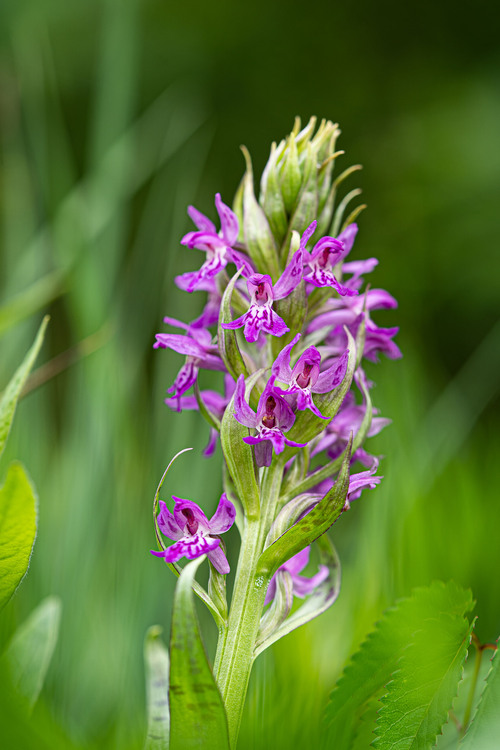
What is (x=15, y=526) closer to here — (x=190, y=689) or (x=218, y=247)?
(x=190, y=689)

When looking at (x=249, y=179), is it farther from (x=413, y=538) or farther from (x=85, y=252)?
(x=85, y=252)

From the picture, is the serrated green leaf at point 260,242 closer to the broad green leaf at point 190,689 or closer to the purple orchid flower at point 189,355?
the purple orchid flower at point 189,355

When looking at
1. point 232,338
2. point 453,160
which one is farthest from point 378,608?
point 453,160

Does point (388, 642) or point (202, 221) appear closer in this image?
point (388, 642)

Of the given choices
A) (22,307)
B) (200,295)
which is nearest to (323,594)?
(22,307)

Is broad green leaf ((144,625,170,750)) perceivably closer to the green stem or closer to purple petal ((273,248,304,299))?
the green stem

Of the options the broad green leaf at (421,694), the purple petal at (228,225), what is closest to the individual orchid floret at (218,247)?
the purple petal at (228,225)
